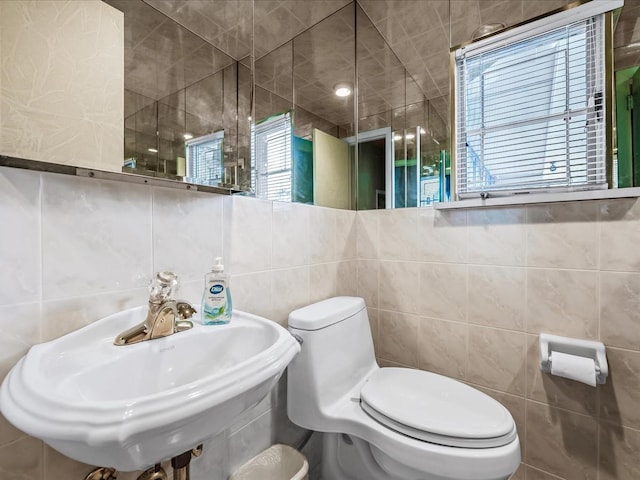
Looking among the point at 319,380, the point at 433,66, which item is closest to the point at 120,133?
the point at 319,380

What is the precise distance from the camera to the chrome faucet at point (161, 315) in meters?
0.72

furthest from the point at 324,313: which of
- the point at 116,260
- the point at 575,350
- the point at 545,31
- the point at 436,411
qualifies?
the point at 545,31

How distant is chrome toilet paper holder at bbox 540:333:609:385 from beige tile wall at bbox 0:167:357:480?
0.97 metres

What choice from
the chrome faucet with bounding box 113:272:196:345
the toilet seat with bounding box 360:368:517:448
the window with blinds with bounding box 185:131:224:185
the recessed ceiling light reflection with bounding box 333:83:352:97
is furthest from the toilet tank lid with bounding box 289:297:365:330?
the recessed ceiling light reflection with bounding box 333:83:352:97

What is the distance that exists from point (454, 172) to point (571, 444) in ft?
3.77

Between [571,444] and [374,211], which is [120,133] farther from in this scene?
[571,444]

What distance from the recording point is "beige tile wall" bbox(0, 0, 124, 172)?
1.97ft

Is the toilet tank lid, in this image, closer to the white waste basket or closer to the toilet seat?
the toilet seat

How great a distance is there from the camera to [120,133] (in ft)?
2.45

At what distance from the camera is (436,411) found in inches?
39.1

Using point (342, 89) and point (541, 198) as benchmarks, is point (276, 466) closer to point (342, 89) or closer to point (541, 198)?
point (541, 198)

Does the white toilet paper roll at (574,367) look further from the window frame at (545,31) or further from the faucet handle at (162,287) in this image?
the faucet handle at (162,287)

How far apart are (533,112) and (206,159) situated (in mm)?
1294

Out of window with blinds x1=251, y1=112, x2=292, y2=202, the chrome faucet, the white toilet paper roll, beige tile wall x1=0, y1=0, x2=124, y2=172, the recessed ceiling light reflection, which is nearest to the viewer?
beige tile wall x1=0, y1=0, x2=124, y2=172
